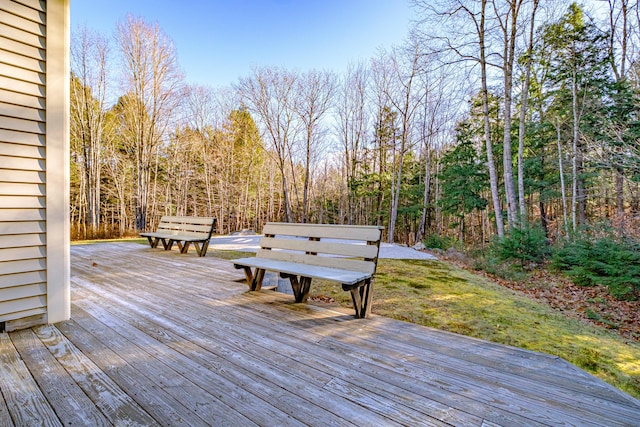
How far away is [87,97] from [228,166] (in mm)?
7789

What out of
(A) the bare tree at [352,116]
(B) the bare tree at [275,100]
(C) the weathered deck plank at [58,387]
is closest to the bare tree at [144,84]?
(B) the bare tree at [275,100]

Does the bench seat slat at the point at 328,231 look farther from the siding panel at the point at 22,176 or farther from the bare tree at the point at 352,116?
the bare tree at the point at 352,116

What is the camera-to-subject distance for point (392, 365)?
5.80 ft

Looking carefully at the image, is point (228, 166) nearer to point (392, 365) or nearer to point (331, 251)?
point (331, 251)

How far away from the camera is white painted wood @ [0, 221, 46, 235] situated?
2.06 m

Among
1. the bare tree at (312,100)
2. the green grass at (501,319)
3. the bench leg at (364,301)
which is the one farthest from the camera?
the bare tree at (312,100)

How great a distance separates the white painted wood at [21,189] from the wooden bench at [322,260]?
183 centimetres

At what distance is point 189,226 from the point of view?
6.49 m

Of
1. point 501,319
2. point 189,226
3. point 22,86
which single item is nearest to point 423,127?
point 189,226

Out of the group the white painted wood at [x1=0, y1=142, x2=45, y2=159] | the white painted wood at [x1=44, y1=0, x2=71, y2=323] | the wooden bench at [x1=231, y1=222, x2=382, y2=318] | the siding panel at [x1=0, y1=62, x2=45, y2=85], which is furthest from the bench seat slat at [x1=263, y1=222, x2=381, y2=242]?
the siding panel at [x1=0, y1=62, x2=45, y2=85]

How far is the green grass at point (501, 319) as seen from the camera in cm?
237

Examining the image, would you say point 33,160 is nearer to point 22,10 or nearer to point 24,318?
point 22,10

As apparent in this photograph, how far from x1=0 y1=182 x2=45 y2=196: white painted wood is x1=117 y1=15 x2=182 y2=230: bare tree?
1073 centimetres

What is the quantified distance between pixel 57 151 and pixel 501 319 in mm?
4683
